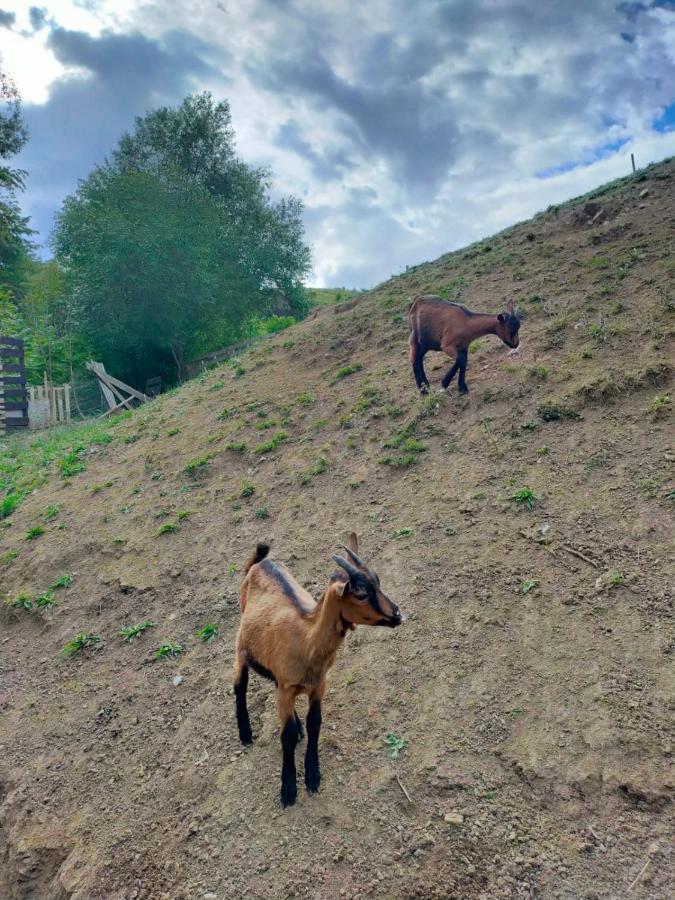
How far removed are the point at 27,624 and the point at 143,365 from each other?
22.2m

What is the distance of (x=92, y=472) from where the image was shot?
40.1ft

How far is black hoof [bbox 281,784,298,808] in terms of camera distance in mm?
3865

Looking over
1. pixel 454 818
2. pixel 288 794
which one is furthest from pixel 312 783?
pixel 454 818

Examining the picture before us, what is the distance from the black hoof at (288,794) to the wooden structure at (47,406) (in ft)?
71.4

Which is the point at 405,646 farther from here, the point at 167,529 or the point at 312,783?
the point at 167,529

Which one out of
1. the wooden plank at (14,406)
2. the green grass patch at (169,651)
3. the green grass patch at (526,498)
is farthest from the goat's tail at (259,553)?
the wooden plank at (14,406)

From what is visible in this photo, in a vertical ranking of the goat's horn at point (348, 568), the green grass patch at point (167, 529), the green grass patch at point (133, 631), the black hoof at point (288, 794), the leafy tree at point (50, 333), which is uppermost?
the leafy tree at point (50, 333)

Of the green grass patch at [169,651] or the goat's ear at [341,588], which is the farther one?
the green grass patch at [169,651]

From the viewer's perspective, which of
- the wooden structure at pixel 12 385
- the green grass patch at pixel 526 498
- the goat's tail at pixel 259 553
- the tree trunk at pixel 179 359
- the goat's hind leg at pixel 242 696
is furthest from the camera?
→ the tree trunk at pixel 179 359

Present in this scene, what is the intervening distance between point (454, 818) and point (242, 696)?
1.83 m

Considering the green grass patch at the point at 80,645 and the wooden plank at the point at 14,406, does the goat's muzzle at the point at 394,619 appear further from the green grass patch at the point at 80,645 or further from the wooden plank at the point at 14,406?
the wooden plank at the point at 14,406

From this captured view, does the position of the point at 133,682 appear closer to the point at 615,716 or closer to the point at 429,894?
the point at 429,894

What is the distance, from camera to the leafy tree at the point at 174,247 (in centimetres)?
2403

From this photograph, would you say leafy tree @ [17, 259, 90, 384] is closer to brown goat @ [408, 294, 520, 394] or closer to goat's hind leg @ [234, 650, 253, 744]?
brown goat @ [408, 294, 520, 394]
